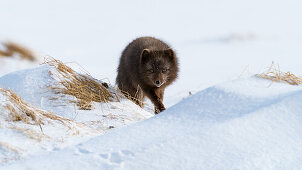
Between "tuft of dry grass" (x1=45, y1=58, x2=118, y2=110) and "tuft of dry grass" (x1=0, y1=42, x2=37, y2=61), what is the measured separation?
9332 mm

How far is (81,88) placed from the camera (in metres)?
5.56

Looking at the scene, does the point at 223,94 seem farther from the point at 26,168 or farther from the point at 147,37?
the point at 147,37

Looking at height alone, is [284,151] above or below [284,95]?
below

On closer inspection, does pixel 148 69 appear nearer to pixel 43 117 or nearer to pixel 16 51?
pixel 43 117

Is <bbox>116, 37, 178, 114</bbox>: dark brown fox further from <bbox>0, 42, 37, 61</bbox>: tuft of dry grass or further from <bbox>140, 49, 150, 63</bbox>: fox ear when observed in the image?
<bbox>0, 42, 37, 61</bbox>: tuft of dry grass

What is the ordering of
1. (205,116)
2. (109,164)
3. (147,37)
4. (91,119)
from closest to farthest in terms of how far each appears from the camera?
(109,164) < (205,116) < (91,119) < (147,37)

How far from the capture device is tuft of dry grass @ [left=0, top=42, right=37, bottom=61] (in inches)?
583

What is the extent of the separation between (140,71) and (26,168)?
3.61m

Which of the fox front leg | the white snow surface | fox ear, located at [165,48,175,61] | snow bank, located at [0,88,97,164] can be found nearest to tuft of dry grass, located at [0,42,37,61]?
the fox front leg

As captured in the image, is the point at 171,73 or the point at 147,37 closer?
the point at 171,73

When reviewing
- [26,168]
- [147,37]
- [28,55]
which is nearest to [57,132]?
[26,168]

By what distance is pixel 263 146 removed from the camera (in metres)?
3.08

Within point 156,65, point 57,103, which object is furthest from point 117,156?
point 156,65

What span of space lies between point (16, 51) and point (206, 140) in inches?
523
